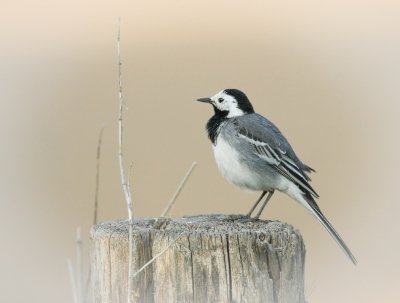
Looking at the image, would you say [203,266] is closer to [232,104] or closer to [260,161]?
[260,161]

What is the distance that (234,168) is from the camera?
6.30 m

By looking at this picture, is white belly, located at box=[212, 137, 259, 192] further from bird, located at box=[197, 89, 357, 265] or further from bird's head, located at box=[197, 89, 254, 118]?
bird's head, located at box=[197, 89, 254, 118]

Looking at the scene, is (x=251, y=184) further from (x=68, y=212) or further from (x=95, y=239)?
(x=68, y=212)

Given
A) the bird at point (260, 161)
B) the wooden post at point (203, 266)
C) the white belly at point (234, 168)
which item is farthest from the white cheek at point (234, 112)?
the wooden post at point (203, 266)

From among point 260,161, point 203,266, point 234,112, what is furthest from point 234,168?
point 203,266

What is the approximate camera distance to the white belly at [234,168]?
6250 millimetres

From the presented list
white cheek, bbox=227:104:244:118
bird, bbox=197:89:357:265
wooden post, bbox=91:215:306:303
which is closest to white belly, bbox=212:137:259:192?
bird, bbox=197:89:357:265

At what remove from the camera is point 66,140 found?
1462cm

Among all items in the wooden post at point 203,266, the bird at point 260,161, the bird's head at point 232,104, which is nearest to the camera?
the wooden post at point 203,266

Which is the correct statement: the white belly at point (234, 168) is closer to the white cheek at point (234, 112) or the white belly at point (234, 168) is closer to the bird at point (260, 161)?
the bird at point (260, 161)

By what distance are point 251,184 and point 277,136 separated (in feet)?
2.25

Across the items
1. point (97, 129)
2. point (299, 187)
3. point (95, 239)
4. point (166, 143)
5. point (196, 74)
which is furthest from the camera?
point (196, 74)

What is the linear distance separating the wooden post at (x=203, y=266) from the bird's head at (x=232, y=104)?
266cm

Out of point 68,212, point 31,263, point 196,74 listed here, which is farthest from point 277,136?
point 196,74
